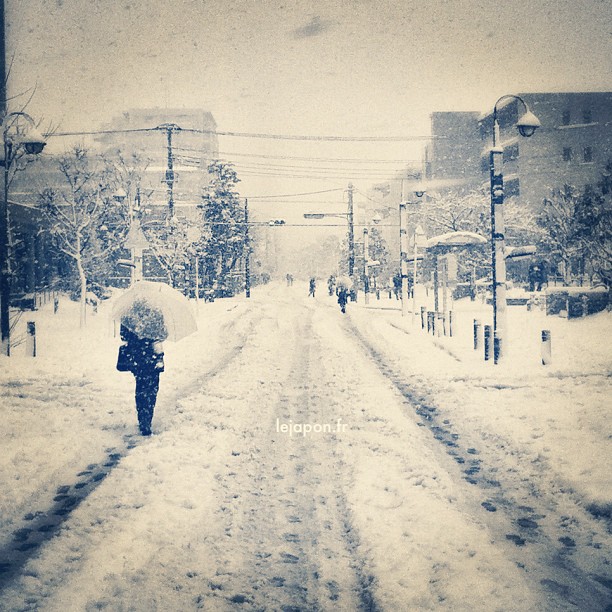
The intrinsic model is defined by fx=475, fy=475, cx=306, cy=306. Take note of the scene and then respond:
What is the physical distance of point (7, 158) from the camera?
703 cm

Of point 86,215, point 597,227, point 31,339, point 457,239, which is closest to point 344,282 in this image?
point 457,239

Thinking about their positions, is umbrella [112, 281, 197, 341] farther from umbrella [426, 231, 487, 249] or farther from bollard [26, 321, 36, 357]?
umbrella [426, 231, 487, 249]

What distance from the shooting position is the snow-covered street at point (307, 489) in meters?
3.00

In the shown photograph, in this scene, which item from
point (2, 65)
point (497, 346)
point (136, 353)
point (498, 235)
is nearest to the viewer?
point (136, 353)

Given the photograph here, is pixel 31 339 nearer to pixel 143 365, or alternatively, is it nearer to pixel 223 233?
pixel 143 365

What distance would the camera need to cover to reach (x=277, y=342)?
12.6 metres

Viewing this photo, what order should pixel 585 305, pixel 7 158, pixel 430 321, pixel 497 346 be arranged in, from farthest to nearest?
pixel 430 321 < pixel 585 305 < pixel 497 346 < pixel 7 158

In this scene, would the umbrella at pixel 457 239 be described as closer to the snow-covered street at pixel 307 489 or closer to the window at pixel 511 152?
the window at pixel 511 152

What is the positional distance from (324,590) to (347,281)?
62.9ft

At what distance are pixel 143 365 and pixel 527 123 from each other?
6448 millimetres

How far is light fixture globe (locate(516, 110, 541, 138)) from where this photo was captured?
704 centimetres

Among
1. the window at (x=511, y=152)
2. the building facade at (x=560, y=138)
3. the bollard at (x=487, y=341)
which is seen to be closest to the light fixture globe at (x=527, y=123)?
the building facade at (x=560, y=138)

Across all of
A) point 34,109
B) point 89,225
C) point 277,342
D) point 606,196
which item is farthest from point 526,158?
point 89,225

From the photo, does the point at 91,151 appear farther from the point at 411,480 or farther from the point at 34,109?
the point at 411,480
